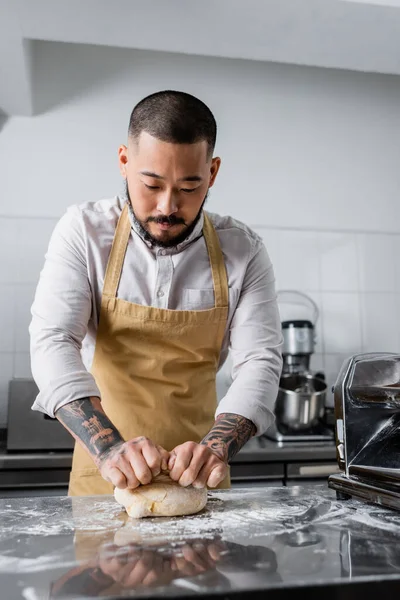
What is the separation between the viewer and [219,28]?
2.45m

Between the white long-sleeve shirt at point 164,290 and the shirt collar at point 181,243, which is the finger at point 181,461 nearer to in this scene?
the white long-sleeve shirt at point 164,290

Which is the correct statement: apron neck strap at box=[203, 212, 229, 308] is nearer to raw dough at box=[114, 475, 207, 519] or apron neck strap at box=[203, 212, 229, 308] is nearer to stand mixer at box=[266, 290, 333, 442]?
raw dough at box=[114, 475, 207, 519]

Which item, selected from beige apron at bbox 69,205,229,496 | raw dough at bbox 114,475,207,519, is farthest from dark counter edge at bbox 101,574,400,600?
beige apron at bbox 69,205,229,496

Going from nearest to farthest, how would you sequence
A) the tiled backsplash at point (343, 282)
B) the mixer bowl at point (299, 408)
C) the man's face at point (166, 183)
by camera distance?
the man's face at point (166, 183) → the mixer bowl at point (299, 408) → the tiled backsplash at point (343, 282)

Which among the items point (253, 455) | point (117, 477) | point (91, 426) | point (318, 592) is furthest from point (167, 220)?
point (253, 455)

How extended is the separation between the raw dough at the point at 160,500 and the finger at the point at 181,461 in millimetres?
21

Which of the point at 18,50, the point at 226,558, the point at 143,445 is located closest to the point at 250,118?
the point at 18,50

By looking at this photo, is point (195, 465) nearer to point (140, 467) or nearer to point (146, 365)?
point (140, 467)

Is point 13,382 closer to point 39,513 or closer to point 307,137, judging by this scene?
point 39,513

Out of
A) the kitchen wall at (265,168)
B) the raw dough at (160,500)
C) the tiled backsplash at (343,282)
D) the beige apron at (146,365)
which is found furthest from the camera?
the tiled backsplash at (343,282)

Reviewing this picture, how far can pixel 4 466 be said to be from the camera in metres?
2.21

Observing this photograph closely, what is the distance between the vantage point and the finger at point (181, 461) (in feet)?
3.68

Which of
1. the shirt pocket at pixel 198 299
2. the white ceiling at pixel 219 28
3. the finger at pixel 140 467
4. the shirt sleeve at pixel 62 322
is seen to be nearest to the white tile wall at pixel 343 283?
the white ceiling at pixel 219 28

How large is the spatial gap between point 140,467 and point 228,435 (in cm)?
29
